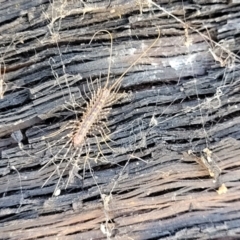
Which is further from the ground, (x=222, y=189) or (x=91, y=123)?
(x=91, y=123)

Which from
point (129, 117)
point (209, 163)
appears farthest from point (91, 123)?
point (209, 163)

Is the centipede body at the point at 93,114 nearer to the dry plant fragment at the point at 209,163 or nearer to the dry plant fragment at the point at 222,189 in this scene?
the dry plant fragment at the point at 209,163

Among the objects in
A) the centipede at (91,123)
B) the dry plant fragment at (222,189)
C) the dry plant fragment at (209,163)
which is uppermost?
the centipede at (91,123)

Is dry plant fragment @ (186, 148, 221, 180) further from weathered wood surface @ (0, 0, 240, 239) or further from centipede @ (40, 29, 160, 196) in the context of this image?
centipede @ (40, 29, 160, 196)

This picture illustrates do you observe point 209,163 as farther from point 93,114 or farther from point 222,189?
point 93,114

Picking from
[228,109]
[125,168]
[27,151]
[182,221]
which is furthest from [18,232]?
[228,109]

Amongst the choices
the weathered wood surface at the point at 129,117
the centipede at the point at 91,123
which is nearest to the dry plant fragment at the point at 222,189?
the weathered wood surface at the point at 129,117

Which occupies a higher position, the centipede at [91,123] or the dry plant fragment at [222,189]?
the centipede at [91,123]
